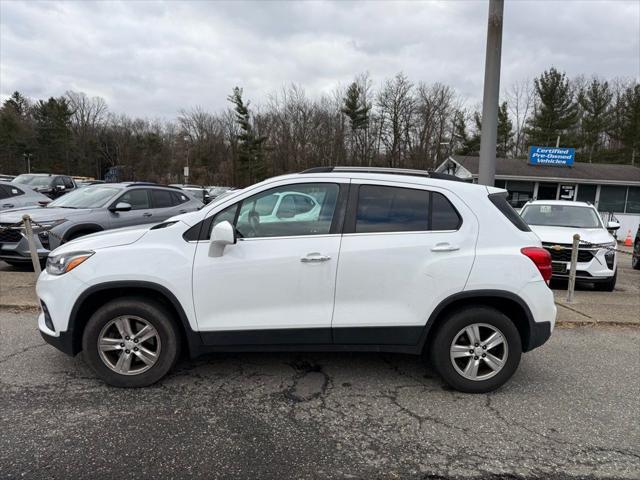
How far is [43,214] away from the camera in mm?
7879

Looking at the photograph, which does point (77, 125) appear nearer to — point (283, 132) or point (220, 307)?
point (283, 132)

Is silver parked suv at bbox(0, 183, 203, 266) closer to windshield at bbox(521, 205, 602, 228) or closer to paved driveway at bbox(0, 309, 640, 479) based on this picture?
paved driveway at bbox(0, 309, 640, 479)

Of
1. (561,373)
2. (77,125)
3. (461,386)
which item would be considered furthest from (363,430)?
(77,125)

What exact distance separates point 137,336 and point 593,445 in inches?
137

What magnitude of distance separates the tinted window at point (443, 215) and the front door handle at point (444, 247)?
0.47ft

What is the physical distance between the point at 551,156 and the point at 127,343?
101 ft

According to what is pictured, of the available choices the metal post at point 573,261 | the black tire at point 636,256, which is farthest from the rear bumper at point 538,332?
the black tire at point 636,256

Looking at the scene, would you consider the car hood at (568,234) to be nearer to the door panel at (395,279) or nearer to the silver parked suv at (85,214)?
the door panel at (395,279)

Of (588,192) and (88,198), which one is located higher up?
(588,192)

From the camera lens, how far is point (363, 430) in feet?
10.5

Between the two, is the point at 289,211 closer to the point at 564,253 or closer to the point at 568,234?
the point at 564,253

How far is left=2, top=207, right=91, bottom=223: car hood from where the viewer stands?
7773 mm

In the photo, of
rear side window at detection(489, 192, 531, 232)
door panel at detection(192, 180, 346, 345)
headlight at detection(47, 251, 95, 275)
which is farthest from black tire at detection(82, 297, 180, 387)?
rear side window at detection(489, 192, 531, 232)

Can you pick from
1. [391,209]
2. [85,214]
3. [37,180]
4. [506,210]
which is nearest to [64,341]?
[391,209]
